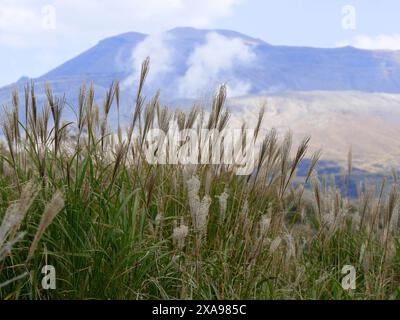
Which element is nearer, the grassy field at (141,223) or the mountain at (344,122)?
the grassy field at (141,223)

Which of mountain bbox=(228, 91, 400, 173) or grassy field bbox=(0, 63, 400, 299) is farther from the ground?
grassy field bbox=(0, 63, 400, 299)

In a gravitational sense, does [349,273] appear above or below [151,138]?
below

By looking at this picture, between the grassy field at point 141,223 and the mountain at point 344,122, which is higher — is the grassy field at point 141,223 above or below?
above

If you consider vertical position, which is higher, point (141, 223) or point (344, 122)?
point (141, 223)

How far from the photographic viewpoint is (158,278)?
2.48m

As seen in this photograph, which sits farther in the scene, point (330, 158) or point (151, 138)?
point (330, 158)

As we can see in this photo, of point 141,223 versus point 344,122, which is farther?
point 344,122

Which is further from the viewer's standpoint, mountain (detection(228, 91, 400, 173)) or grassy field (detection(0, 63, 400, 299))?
mountain (detection(228, 91, 400, 173))

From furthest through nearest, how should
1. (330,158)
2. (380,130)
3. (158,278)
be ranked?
(380,130), (330,158), (158,278)

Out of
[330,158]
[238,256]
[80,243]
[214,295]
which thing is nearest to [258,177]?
[238,256]
